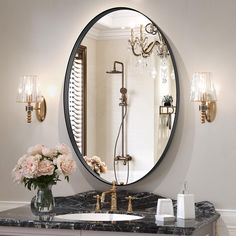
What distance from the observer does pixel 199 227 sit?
309 cm

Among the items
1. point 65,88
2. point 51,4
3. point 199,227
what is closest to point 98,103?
point 65,88

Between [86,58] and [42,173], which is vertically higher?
[86,58]

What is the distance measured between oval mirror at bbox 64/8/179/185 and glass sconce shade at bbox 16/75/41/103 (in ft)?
0.67

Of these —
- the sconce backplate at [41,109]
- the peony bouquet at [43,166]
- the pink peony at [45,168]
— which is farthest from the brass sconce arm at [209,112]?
the sconce backplate at [41,109]

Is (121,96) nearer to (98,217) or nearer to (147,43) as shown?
(147,43)

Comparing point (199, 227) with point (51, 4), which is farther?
point (51, 4)

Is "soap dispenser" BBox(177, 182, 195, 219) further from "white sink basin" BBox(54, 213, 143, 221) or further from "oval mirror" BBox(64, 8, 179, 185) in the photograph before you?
"oval mirror" BBox(64, 8, 179, 185)

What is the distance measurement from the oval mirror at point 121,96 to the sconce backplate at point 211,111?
0.20 m

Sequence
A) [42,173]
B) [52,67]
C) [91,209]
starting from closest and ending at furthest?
[42,173] → [91,209] → [52,67]

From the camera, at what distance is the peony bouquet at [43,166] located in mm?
3432

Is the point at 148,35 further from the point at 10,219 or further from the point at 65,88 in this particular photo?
the point at 10,219

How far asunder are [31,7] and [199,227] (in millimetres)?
1892

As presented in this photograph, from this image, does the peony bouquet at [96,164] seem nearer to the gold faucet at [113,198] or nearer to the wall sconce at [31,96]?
the gold faucet at [113,198]

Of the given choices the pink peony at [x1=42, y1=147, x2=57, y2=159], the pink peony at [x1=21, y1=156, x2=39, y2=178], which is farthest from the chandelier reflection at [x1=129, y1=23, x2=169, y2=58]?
the pink peony at [x1=21, y1=156, x2=39, y2=178]
